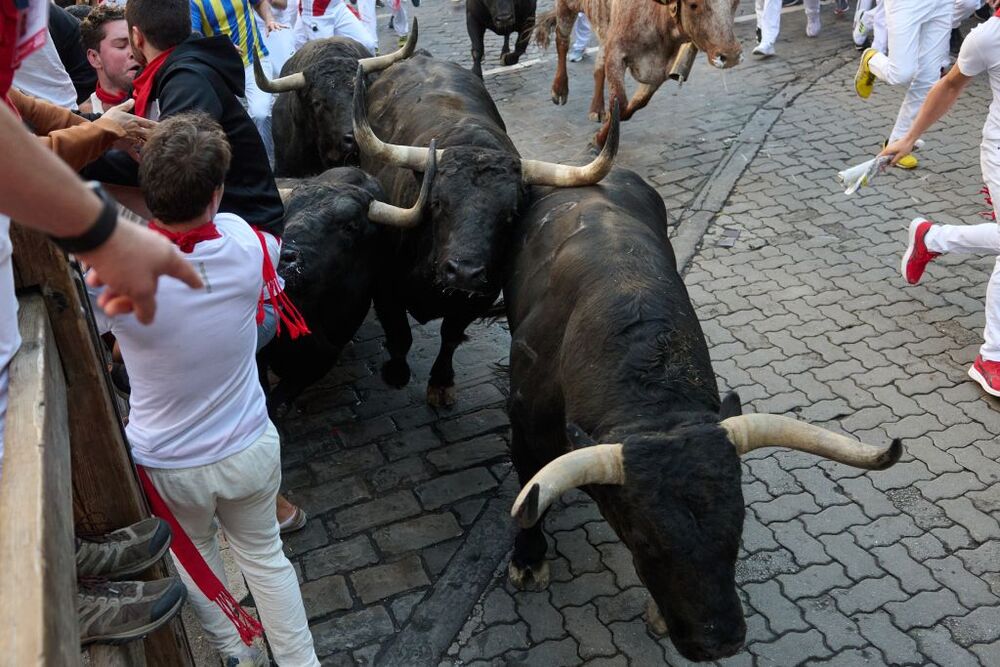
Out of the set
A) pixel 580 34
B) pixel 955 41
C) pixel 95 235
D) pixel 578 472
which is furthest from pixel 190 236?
pixel 955 41

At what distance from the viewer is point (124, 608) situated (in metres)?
2.62

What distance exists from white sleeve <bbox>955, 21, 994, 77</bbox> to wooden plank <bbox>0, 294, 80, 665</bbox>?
5681 mm

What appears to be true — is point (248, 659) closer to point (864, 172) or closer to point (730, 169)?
point (864, 172)

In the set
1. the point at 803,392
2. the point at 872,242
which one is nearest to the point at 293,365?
the point at 803,392

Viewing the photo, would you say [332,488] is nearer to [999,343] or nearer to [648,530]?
[648,530]

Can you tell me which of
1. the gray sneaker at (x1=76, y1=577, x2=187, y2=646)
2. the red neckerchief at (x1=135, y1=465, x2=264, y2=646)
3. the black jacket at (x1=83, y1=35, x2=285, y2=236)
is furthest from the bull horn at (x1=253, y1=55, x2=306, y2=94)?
the gray sneaker at (x1=76, y1=577, x2=187, y2=646)

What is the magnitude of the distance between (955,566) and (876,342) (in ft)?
7.28

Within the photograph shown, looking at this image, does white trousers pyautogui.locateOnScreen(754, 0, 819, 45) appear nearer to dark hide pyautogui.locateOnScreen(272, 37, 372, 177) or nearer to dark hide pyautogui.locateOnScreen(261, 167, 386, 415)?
dark hide pyautogui.locateOnScreen(272, 37, 372, 177)

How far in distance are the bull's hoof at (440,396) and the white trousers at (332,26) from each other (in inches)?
209

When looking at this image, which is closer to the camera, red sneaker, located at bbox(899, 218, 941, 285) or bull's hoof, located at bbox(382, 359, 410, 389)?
bull's hoof, located at bbox(382, 359, 410, 389)

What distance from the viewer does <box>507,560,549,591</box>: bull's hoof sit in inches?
181

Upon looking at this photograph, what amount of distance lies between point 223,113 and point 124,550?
2.25 meters

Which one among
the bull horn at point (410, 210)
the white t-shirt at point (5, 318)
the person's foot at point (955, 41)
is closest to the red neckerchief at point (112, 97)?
the bull horn at point (410, 210)

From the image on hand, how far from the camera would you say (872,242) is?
7.73m
